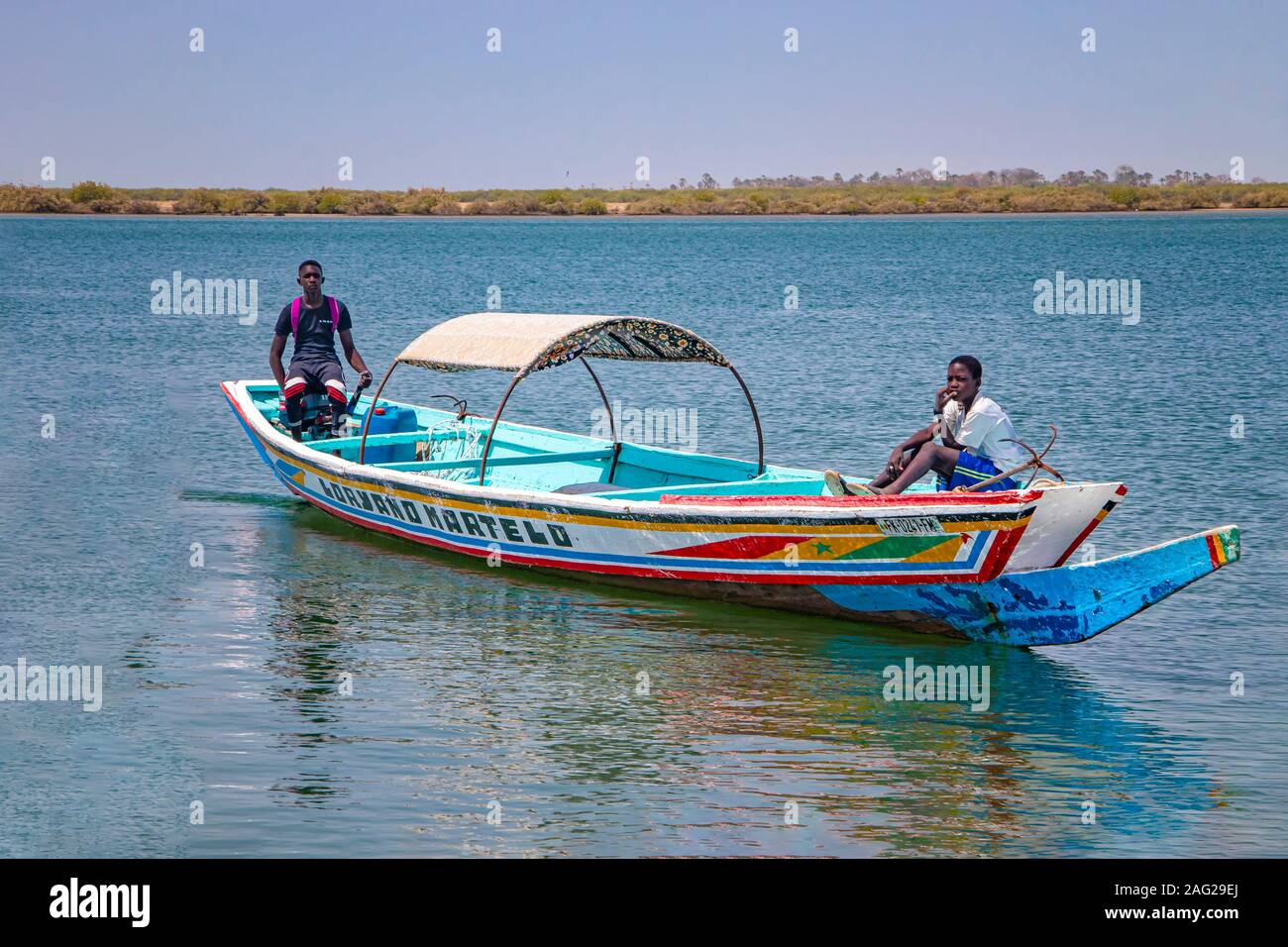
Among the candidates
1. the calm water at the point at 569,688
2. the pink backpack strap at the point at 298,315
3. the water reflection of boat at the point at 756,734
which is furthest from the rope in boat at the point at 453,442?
the water reflection of boat at the point at 756,734

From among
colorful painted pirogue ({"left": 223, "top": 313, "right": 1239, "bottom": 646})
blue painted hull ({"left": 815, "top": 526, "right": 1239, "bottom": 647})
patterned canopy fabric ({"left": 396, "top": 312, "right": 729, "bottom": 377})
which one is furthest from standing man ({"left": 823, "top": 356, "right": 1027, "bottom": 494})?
patterned canopy fabric ({"left": 396, "top": 312, "right": 729, "bottom": 377})

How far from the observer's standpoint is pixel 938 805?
7.96 metres

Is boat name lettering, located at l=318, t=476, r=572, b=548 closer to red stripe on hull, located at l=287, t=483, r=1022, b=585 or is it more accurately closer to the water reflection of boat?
red stripe on hull, located at l=287, t=483, r=1022, b=585

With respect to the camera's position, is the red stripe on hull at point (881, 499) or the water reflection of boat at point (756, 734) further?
the red stripe on hull at point (881, 499)

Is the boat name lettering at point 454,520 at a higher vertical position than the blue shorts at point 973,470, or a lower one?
lower

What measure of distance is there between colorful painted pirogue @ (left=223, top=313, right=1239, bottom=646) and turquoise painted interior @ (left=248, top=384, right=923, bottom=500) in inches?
0.8

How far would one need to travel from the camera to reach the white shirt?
10391 millimetres

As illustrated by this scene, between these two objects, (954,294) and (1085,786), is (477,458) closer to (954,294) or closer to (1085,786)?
(1085,786)

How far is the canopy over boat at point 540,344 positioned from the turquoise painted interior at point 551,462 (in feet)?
1.67

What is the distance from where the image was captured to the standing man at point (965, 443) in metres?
10.4

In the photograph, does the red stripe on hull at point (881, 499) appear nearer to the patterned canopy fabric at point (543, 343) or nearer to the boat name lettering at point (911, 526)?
the boat name lettering at point (911, 526)

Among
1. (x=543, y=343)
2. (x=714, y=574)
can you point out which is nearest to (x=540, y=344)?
(x=543, y=343)

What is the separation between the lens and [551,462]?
13.9 metres

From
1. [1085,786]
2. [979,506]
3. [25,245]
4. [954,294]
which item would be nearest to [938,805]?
[1085,786]
